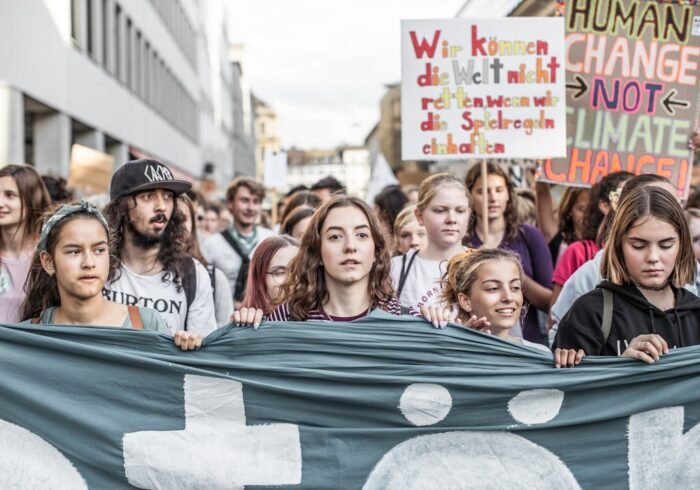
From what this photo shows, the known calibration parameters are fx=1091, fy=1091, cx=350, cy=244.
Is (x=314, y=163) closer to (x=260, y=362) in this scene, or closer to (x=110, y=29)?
(x=110, y=29)

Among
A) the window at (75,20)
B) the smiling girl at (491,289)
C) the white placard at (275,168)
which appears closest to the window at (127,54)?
the window at (75,20)

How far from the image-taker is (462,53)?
6.47 m

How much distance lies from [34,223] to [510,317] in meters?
2.51

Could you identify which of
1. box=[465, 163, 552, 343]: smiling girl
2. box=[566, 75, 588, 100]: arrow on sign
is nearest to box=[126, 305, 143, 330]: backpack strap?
box=[465, 163, 552, 343]: smiling girl

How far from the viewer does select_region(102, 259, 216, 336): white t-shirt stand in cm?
453

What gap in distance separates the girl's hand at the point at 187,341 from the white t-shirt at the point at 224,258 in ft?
12.1

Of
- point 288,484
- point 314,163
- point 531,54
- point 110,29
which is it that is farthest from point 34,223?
point 314,163

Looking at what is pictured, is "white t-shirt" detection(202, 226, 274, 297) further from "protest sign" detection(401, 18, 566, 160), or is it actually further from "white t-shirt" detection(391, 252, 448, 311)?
"white t-shirt" detection(391, 252, 448, 311)

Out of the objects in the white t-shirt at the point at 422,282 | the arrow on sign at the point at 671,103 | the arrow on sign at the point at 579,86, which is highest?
the arrow on sign at the point at 579,86

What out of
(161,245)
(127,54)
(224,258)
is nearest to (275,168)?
(224,258)

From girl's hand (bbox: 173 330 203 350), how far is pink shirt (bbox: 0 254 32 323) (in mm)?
1314

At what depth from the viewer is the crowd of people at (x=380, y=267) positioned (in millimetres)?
3943

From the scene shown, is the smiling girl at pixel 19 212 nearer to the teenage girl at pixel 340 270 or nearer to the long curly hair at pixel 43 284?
the long curly hair at pixel 43 284

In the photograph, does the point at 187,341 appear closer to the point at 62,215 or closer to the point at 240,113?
the point at 62,215
